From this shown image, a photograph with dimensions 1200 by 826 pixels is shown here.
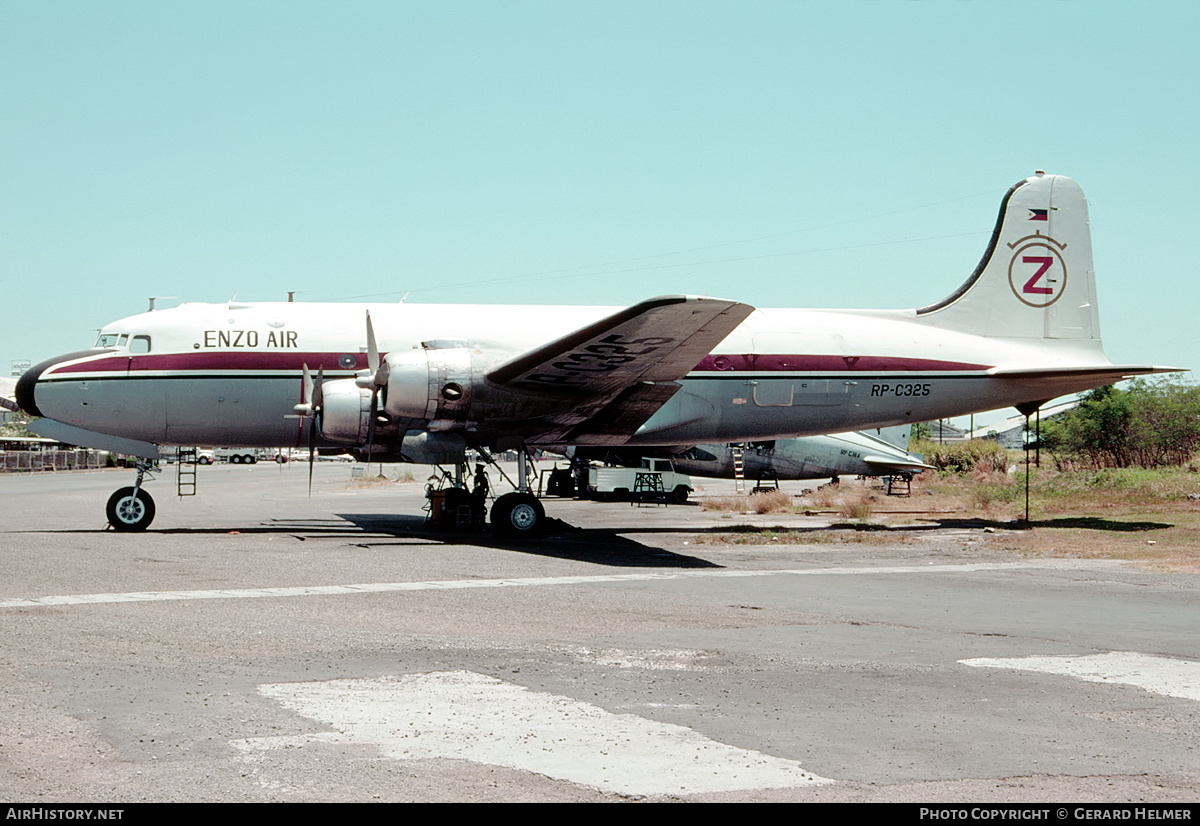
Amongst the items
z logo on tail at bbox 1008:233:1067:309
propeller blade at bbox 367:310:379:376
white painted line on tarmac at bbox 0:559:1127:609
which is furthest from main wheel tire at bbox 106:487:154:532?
z logo on tail at bbox 1008:233:1067:309

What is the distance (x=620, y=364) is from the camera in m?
17.8

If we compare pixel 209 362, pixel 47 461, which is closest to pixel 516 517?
pixel 209 362

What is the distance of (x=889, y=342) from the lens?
75.7ft

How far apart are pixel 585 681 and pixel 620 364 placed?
1084 centimetres

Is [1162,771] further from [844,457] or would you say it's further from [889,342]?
[844,457]

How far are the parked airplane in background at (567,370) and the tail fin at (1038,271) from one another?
0.11 feet

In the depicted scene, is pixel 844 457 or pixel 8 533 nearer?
pixel 8 533

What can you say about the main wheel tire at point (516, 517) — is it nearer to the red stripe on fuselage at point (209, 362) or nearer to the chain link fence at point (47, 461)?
the red stripe on fuselage at point (209, 362)

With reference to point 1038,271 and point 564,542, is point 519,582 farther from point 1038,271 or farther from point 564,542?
point 1038,271

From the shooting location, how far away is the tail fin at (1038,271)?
24.7 metres

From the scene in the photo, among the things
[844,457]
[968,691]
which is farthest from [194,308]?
[844,457]

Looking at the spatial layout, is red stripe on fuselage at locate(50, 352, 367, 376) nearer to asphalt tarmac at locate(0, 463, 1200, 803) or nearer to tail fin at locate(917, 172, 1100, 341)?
asphalt tarmac at locate(0, 463, 1200, 803)

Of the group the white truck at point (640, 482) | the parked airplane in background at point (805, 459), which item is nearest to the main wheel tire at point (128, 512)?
the white truck at point (640, 482)

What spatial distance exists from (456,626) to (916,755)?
5207 millimetres
